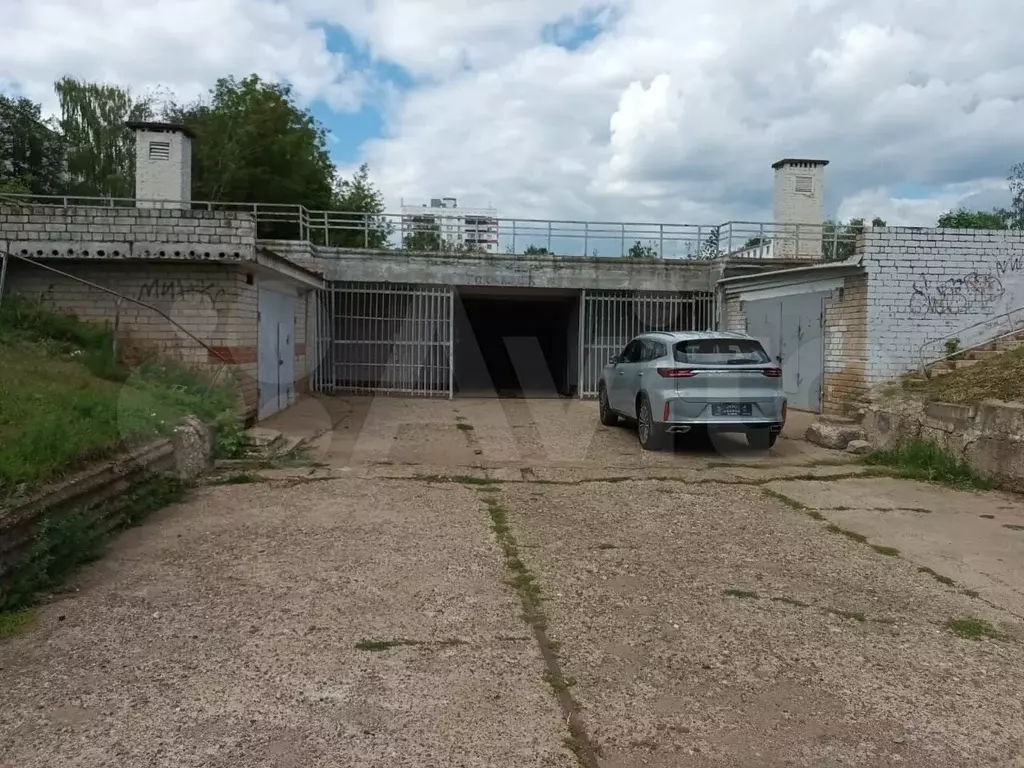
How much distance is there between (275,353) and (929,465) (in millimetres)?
9818

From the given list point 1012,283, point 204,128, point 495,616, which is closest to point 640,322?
point 1012,283

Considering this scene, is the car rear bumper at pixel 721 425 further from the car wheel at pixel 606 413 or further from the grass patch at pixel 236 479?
the grass patch at pixel 236 479

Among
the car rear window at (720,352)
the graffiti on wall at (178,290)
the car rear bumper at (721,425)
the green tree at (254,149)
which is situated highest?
the green tree at (254,149)

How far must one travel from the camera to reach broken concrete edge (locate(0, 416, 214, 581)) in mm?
4648

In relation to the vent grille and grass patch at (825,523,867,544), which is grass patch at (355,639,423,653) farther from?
the vent grille

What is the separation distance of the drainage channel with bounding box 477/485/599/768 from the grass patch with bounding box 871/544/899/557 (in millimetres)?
2837

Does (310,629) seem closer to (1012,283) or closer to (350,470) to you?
(350,470)

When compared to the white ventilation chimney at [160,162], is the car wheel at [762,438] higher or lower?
lower

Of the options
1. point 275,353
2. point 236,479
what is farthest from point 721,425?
point 275,353

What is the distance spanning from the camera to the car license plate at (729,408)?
990 centimetres

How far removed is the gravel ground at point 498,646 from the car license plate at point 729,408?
2484mm

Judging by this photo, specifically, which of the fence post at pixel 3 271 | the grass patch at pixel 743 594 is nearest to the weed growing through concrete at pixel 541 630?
the grass patch at pixel 743 594

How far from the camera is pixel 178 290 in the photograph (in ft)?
36.7

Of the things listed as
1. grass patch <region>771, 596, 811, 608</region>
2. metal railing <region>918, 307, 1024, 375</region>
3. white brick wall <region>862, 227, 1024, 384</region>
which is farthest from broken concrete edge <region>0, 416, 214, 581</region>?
metal railing <region>918, 307, 1024, 375</region>
